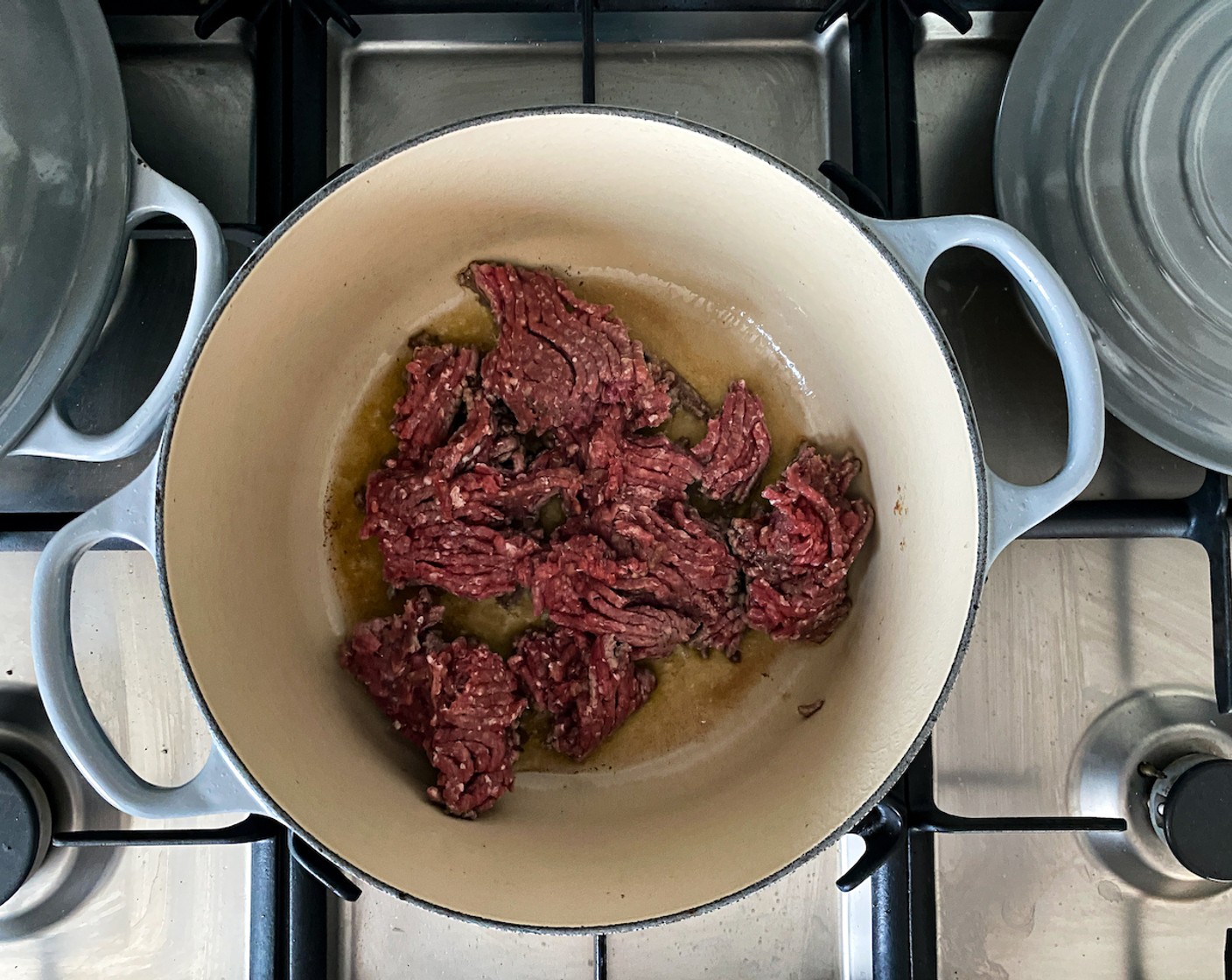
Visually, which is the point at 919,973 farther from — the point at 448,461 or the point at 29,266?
the point at 29,266

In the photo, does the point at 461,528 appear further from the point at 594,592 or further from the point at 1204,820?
the point at 1204,820

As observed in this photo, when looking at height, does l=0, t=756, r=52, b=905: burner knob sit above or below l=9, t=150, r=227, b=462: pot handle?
below

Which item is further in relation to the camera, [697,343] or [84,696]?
[697,343]

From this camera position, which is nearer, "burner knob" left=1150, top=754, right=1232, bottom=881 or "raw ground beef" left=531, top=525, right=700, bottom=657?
"burner knob" left=1150, top=754, right=1232, bottom=881

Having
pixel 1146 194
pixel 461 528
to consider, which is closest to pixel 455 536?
pixel 461 528

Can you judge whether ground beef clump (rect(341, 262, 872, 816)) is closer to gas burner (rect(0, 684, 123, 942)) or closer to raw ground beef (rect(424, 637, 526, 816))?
raw ground beef (rect(424, 637, 526, 816))

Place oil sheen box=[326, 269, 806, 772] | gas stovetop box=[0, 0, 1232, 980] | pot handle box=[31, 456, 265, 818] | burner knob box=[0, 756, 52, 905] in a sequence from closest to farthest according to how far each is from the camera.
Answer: pot handle box=[31, 456, 265, 818], burner knob box=[0, 756, 52, 905], gas stovetop box=[0, 0, 1232, 980], oil sheen box=[326, 269, 806, 772]

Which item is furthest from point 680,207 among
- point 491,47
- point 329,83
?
point 329,83

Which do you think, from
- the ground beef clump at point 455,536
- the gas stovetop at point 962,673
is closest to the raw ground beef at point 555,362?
the ground beef clump at point 455,536

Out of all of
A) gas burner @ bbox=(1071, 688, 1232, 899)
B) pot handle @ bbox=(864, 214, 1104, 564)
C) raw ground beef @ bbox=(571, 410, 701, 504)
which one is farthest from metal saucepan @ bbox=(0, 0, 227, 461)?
gas burner @ bbox=(1071, 688, 1232, 899)
